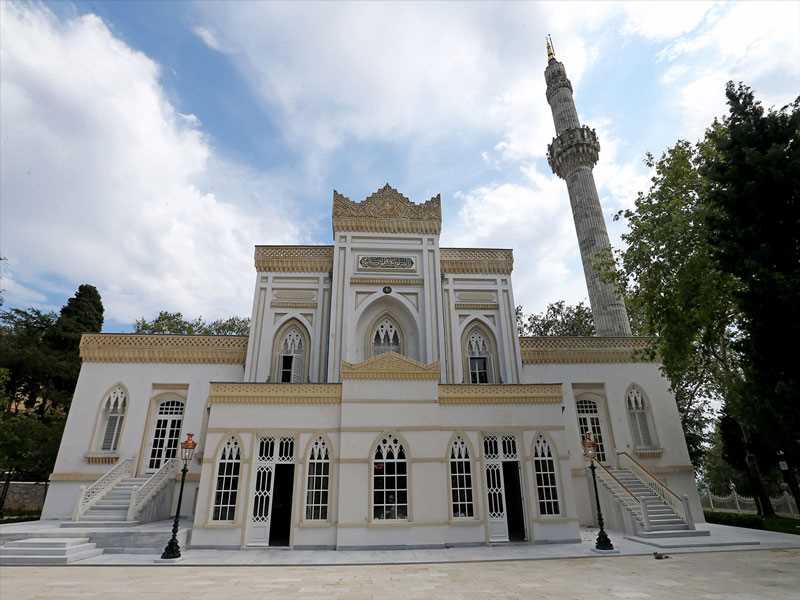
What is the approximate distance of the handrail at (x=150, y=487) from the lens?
12.7m

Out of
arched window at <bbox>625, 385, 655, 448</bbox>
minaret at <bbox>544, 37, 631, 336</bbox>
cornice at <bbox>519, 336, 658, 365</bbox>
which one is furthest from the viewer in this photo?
minaret at <bbox>544, 37, 631, 336</bbox>

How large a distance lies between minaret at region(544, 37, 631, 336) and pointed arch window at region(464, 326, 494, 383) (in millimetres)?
7729

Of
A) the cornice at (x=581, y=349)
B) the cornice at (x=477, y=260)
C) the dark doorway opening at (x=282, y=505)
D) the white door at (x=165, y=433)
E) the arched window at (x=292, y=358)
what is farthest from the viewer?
the cornice at (x=477, y=260)

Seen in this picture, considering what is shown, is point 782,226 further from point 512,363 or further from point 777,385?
point 512,363

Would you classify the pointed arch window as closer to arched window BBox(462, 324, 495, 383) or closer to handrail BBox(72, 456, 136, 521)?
arched window BBox(462, 324, 495, 383)

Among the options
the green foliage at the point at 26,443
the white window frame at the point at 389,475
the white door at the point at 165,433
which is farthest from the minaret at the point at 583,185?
the green foliage at the point at 26,443

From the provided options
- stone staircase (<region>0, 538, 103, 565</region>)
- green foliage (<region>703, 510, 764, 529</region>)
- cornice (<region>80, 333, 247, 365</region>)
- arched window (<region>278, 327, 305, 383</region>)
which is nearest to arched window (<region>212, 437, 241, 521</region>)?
stone staircase (<region>0, 538, 103, 565</region>)

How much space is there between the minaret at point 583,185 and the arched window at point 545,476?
10.7 meters

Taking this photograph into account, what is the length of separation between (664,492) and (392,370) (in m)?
9.35

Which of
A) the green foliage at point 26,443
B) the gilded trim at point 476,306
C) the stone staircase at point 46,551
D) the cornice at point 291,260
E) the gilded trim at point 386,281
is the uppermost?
the cornice at point 291,260

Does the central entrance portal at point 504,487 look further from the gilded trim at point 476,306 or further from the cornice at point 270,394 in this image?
the gilded trim at point 476,306

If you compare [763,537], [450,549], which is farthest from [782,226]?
[450,549]

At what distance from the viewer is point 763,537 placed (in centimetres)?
1186

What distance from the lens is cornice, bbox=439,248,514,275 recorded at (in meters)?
18.1
